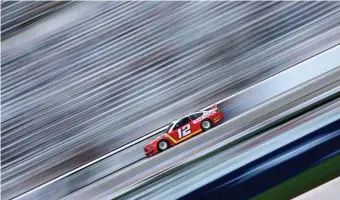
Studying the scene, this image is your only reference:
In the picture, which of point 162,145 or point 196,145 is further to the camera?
point 162,145

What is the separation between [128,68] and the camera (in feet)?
24.5

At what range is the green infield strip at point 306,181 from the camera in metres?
5.59

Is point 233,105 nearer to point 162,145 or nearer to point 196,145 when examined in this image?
point 196,145

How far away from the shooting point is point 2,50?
26.3 feet

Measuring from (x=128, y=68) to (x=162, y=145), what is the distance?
4.53 ft

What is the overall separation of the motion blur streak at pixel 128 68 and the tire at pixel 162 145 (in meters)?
0.35

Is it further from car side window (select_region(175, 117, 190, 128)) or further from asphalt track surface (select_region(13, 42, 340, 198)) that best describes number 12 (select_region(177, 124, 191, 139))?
asphalt track surface (select_region(13, 42, 340, 198))

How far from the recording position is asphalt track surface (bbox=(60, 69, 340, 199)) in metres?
6.49

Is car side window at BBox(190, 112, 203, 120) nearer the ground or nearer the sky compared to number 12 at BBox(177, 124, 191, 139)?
nearer the sky

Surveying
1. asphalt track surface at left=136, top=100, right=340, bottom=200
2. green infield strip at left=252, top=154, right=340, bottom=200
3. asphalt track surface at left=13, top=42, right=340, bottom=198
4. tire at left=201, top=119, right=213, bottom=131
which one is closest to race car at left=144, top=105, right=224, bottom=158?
tire at left=201, top=119, right=213, bottom=131

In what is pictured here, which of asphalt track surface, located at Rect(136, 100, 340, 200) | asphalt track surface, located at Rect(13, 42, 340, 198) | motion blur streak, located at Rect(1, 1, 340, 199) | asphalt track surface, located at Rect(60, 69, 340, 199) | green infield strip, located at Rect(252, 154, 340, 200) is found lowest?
green infield strip, located at Rect(252, 154, 340, 200)

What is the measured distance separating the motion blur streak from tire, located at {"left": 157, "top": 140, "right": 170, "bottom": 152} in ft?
1.16

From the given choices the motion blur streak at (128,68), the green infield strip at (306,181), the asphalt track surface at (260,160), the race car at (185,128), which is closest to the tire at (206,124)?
the race car at (185,128)

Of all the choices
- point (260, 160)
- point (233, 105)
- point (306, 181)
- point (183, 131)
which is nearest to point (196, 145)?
point (183, 131)
